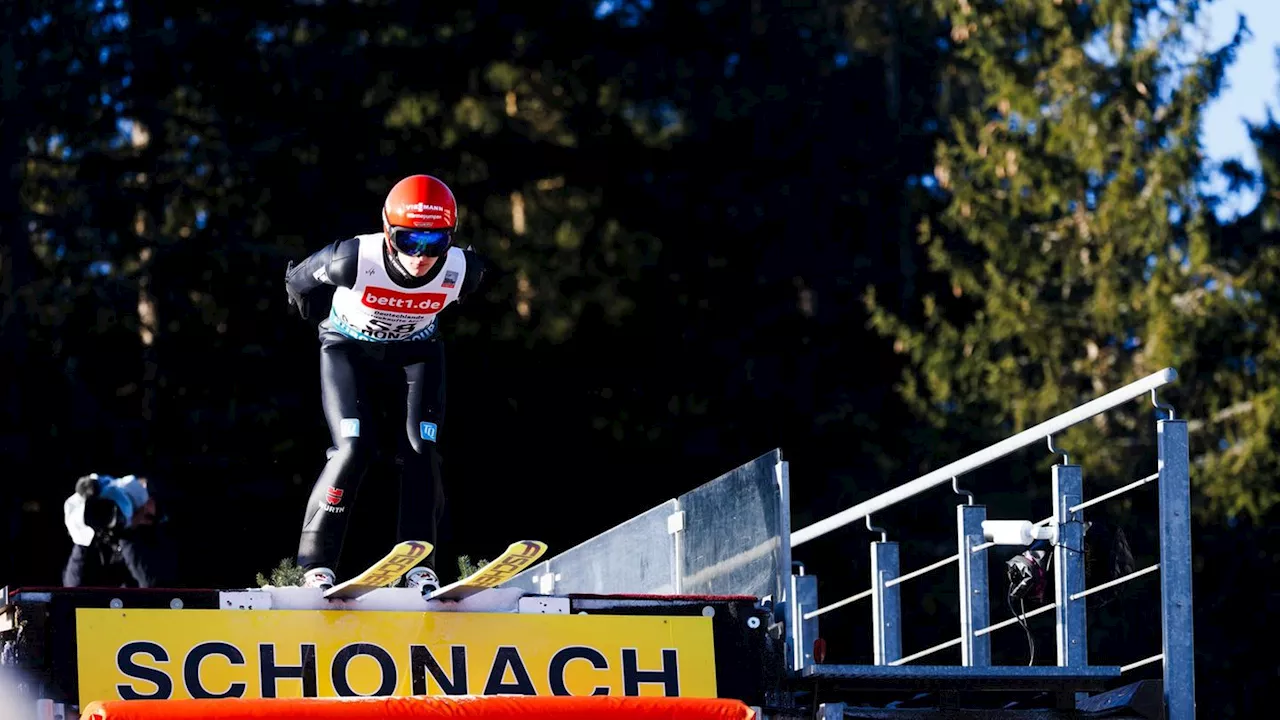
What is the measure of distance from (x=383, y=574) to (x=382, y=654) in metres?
0.26

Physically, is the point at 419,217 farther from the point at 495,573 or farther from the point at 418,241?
the point at 495,573

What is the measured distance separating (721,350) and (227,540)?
23.7ft

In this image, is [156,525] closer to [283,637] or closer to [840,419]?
[283,637]

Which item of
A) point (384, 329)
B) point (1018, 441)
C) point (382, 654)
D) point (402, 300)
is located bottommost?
point (382, 654)

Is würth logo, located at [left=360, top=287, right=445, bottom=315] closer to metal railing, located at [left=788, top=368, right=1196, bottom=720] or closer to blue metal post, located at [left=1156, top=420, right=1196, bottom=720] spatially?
metal railing, located at [left=788, top=368, right=1196, bottom=720]

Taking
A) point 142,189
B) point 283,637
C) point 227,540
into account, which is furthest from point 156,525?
point 142,189

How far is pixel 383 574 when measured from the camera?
7.48 metres

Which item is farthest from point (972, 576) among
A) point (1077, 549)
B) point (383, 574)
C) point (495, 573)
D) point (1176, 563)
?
point (383, 574)

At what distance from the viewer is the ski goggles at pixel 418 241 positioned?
8.91 metres

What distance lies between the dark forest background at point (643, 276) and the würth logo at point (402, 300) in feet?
46.2

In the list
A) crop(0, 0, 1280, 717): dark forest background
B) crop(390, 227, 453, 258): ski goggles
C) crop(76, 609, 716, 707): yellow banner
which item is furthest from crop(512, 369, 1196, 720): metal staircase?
crop(0, 0, 1280, 717): dark forest background

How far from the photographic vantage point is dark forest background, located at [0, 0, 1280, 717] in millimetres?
24031

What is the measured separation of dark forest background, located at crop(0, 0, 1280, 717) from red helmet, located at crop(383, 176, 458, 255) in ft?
47.0

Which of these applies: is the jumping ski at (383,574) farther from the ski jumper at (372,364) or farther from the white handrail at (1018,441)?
the white handrail at (1018,441)
